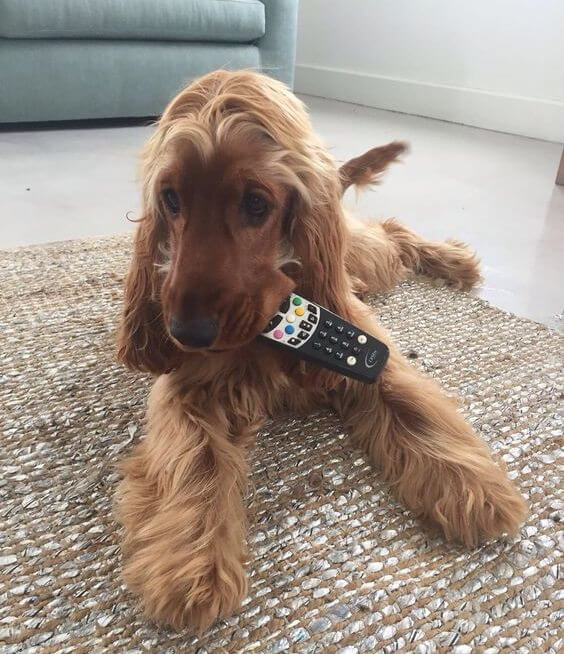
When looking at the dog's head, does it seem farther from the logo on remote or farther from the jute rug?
the jute rug

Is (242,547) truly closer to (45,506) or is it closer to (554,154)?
(45,506)

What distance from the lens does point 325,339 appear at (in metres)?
0.96

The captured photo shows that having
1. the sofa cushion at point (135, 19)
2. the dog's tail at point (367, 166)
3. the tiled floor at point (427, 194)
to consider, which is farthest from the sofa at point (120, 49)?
the dog's tail at point (367, 166)

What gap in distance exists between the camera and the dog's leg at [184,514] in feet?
2.45

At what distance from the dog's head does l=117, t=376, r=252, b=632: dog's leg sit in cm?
12

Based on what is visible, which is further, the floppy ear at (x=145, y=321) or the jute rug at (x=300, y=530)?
the floppy ear at (x=145, y=321)

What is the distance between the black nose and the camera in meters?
0.79

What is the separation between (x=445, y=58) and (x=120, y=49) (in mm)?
2073

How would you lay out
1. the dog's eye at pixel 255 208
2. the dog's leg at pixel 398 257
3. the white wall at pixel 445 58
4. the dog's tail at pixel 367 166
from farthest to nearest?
the white wall at pixel 445 58 → the dog's leg at pixel 398 257 → the dog's tail at pixel 367 166 → the dog's eye at pixel 255 208

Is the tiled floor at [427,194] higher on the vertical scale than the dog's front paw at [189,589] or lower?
lower

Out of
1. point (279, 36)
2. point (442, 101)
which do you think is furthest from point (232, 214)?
point (442, 101)

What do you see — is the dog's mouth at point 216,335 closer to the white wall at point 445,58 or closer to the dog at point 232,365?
the dog at point 232,365

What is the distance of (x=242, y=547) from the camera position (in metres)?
0.83

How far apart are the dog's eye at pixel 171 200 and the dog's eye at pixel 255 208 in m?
0.09
